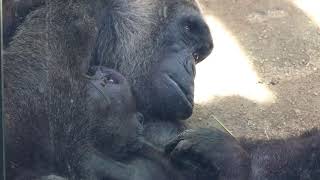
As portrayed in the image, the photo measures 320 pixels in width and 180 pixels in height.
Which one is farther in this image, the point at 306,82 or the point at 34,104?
the point at 306,82

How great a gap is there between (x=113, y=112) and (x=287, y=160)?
1.84 feet

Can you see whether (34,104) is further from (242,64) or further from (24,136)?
(242,64)

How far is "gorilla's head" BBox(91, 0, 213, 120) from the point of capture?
8.63 ft

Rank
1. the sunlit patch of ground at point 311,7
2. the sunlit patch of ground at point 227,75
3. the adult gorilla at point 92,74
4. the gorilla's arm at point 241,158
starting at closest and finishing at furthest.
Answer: the adult gorilla at point 92,74, the gorilla's arm at point 241,158, the sunlit patch of ground at point 227,75, the sunlit patch of ground at point 311,7

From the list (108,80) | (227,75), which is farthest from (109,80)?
(227,75)

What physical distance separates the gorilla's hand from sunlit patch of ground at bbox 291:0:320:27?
4.98 ft

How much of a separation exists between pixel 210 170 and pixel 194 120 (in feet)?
2.21

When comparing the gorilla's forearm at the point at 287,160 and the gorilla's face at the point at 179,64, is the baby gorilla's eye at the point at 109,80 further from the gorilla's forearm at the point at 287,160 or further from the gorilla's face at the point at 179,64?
the gorilla's forearm at the point at 287,160

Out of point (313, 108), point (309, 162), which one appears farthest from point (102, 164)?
point (313, 108)

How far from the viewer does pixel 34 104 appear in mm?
2400

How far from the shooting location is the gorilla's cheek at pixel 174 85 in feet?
8.55

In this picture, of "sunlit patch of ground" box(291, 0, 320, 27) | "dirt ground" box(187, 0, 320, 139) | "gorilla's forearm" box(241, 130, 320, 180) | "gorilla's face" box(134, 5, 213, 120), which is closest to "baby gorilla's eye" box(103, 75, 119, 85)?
"gorilla's face" box(134, 5, 213, 120)

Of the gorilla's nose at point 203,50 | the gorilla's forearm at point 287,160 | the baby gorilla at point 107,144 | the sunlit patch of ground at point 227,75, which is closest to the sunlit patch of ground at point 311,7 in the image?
the sunlit patch of ground at point 227,75

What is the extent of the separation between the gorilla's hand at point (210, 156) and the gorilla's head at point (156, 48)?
135 millimetres
